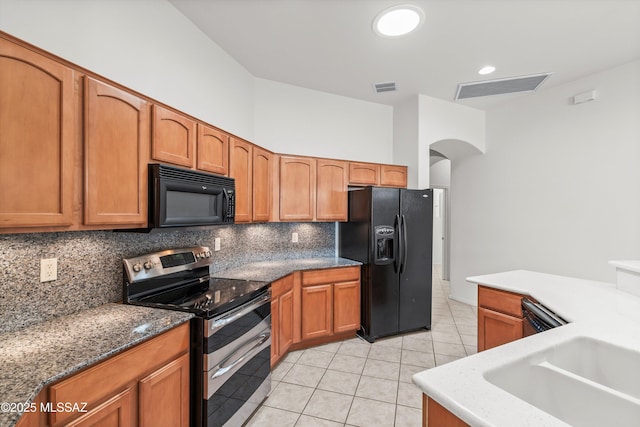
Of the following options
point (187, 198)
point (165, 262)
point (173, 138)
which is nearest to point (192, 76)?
point (173, 138)

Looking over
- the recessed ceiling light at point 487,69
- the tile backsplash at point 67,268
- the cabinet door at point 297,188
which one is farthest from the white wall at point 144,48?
the recessed ceiling light at point 487,69

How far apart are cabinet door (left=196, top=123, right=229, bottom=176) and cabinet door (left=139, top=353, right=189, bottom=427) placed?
1338mm

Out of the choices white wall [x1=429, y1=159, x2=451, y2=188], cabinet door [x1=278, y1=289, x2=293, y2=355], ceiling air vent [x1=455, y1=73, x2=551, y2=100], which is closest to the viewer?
cabinet door [x1=278, y1=289, x2=293, y2=355]

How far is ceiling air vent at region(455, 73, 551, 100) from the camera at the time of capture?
3.31m

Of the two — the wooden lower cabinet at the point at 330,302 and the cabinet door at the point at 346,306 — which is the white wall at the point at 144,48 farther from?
the cabinet door at the point at 346,306

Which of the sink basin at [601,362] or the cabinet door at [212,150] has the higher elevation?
the cabinet door at [212,150]

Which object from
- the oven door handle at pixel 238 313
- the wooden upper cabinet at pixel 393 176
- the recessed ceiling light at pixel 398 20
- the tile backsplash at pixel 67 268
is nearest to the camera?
the tile backsplash at pixel 67 268

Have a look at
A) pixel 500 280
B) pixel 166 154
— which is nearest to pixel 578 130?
pixel 500 280

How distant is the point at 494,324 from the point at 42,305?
2985mm

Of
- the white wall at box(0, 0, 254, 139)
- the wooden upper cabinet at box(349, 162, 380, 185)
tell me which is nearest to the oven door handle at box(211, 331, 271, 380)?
the white wall at box(0, 0, 254, 139)

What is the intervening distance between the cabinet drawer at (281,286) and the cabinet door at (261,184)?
2.13 feet

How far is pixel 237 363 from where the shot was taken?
188 cm

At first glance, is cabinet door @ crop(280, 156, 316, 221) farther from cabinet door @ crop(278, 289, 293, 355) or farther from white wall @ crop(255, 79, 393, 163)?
cabinet door @ crop(278, 289, 293, 355)

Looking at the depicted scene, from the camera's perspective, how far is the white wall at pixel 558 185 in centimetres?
300
